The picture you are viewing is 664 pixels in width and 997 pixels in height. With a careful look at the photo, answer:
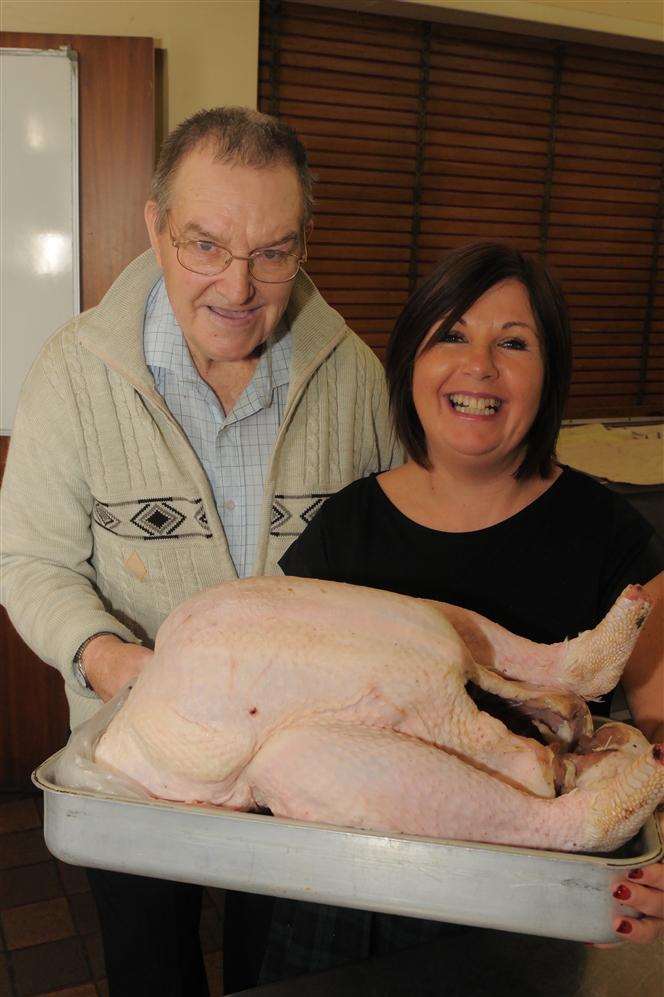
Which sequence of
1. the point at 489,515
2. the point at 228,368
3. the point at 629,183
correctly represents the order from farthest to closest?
the point at 629,183 < the point at 228,368 < the point at 489,515

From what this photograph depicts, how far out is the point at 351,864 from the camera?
2.54 feet

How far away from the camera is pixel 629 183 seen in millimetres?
3531

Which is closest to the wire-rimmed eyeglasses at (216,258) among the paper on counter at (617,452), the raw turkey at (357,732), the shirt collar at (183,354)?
the shirt collar at (183,354)

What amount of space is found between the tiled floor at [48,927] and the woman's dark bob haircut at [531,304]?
1589 mm

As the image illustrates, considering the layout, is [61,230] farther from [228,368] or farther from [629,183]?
[629,183]

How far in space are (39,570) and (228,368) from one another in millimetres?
461

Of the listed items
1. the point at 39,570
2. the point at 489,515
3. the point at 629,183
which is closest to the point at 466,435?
the point at 489,515

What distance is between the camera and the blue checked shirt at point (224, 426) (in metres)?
1.46

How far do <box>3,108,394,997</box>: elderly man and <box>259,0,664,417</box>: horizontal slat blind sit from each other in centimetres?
159

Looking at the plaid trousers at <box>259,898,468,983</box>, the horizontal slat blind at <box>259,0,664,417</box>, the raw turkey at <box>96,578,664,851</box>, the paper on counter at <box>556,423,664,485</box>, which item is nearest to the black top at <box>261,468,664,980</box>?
the plaid trousers at <box>259,898,468,983</box>

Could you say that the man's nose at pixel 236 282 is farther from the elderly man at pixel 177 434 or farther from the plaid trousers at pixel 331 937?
the plaid trousers at pixel 331 937

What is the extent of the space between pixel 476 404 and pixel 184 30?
1848 mm

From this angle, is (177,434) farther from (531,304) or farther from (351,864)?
(351,864)

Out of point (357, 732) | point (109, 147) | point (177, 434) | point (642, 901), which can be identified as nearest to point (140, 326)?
point (177, 434)
